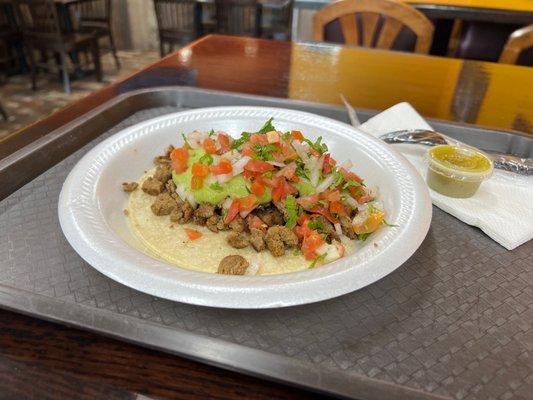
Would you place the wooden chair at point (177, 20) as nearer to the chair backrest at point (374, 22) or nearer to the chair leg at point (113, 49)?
the chair leg at point (113, 49)

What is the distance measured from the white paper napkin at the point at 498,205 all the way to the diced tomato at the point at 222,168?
573 millimetres

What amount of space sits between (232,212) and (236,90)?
0.93 meters

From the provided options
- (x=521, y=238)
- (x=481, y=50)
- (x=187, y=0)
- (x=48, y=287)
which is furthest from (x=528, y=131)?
(x=187, y=0)

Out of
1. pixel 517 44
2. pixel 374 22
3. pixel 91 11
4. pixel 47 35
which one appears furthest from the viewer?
pixel 91 11

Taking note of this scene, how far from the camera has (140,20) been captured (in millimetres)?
6938

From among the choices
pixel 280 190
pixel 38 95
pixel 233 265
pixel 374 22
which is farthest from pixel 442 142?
pixel 38 95

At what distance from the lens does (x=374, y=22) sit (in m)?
2.69

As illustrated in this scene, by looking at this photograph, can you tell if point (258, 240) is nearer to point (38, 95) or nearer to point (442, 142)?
point (442, 142)

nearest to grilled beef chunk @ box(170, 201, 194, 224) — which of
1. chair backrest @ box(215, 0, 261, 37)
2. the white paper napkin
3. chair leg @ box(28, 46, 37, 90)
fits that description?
the white paper napkin

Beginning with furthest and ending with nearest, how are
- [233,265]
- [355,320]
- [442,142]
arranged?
[442,142]
[233,265]
[355,320]

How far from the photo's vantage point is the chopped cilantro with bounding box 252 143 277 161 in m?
1.09

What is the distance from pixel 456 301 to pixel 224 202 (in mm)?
592

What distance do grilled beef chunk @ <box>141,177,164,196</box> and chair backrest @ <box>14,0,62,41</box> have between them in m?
4.35

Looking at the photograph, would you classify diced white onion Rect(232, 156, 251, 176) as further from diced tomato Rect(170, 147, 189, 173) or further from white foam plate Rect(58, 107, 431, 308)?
white foam plate Rect(58, 107, 431, 308)
